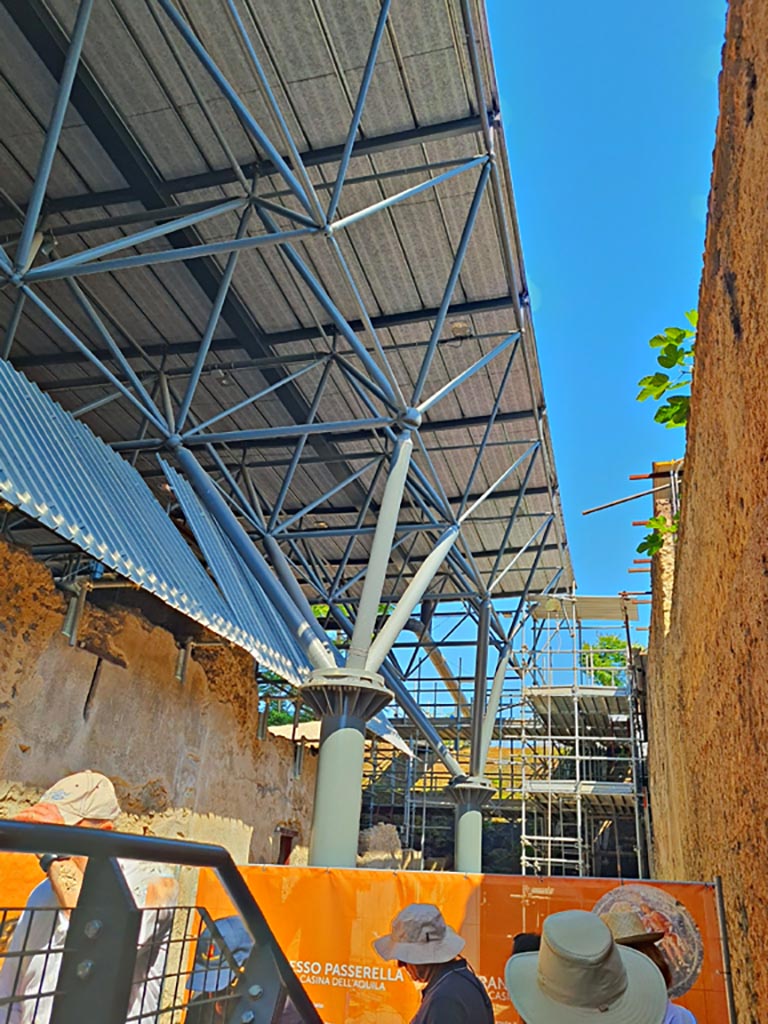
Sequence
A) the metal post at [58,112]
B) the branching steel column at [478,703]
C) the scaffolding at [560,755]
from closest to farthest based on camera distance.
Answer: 1. the metal post at [58,112]
2. the branching steel column at [478,703]
3. the scaffolding at [560,755]

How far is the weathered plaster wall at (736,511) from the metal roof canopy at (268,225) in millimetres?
4287

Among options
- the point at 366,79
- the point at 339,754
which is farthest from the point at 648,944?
the point at 366,79

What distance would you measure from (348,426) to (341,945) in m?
4.95

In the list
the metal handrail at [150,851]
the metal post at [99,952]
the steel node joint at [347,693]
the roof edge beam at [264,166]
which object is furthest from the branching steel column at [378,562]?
the metal post at [99,952]

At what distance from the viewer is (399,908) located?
231 inches

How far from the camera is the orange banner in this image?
513cm

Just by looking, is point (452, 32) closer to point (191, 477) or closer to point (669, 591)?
point (191, 477)

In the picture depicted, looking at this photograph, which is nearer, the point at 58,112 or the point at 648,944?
the point at 648,944

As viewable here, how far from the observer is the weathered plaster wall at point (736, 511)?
2.83 metres

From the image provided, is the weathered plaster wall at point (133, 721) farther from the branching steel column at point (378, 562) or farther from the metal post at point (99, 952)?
the metal post at point (99, 952)

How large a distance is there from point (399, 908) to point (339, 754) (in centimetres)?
244

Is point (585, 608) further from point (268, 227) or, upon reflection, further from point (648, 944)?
point (648, 944)

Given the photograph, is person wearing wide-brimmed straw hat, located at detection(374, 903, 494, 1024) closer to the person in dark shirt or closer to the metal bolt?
the person in dark shirt

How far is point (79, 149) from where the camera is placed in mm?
8375
